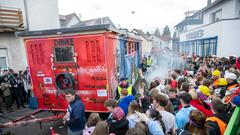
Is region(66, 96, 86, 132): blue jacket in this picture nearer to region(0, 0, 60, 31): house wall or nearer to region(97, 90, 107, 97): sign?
region(97, 90, 107, 97): sign

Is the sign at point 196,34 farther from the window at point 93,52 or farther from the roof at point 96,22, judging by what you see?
the window at point 93,52

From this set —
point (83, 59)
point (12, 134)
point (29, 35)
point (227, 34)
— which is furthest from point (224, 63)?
point (12, 134)

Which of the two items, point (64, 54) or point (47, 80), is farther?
point (47, 80)

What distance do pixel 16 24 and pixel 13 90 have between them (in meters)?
4.69

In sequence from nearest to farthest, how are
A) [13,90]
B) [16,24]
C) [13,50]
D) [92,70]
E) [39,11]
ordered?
[92,70], [13,90], [16,24], [13,50], [39,11]

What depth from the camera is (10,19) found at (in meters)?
10.1

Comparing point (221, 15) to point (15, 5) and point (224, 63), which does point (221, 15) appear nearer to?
point (224, 63)

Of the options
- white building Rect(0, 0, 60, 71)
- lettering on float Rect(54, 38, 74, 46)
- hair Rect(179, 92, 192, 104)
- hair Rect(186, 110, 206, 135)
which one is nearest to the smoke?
white building Rect(0, 0, 60, 71)

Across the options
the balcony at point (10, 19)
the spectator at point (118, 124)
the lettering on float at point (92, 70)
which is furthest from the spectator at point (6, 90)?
the spectator at point (118, 124)

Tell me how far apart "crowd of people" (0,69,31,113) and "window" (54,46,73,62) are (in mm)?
4282

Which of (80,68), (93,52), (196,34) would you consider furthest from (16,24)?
(196,34)

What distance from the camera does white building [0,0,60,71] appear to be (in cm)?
1002

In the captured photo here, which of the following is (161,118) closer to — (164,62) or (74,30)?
(74,30)

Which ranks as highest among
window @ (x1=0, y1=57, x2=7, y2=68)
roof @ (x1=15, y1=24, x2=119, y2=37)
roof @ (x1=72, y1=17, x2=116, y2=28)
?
roof @ (x1=72, y1=17, x2=116, y2=28)
